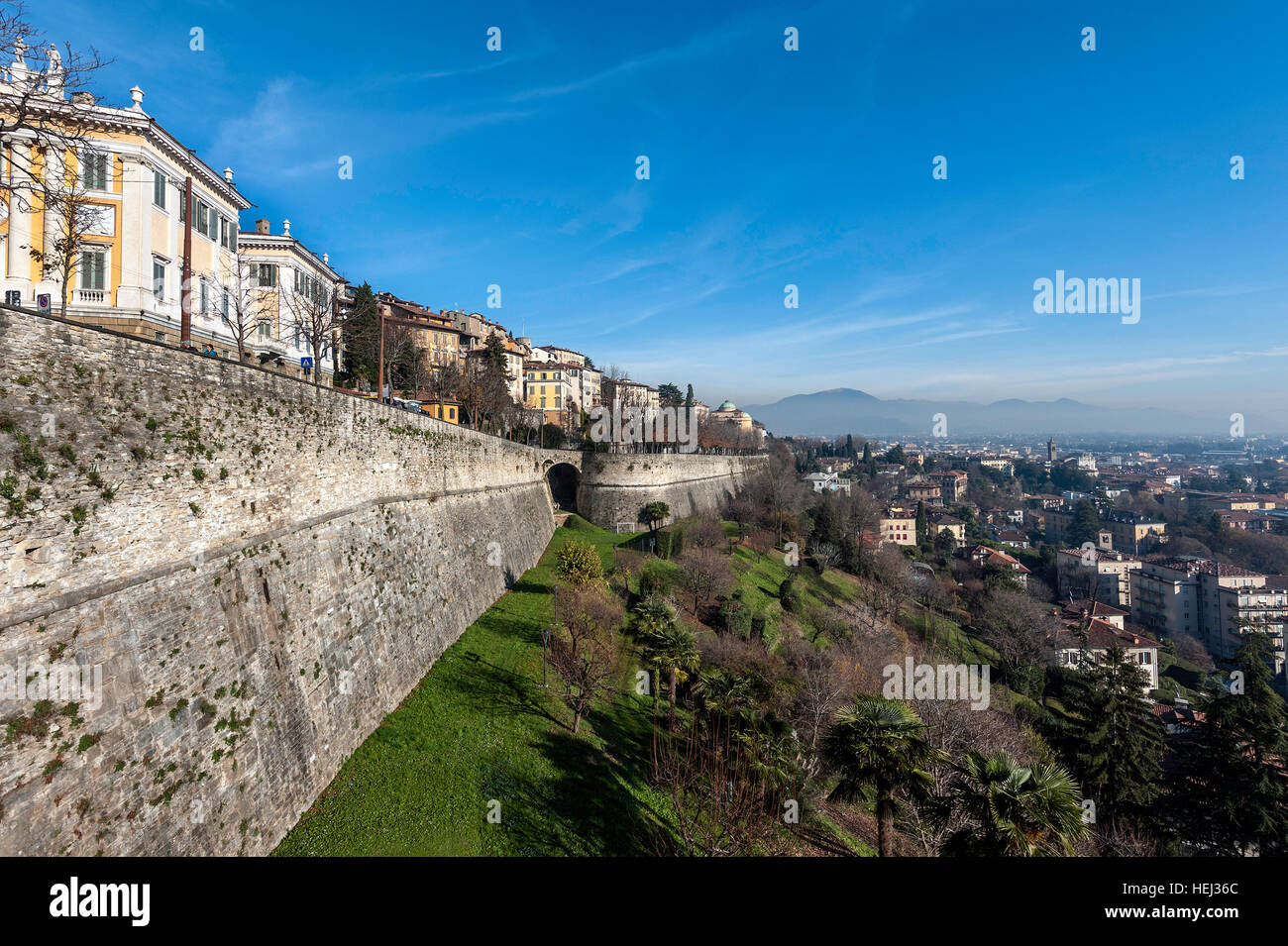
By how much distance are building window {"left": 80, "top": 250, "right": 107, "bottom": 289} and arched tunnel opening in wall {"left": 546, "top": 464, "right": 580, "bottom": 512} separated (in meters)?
31.2

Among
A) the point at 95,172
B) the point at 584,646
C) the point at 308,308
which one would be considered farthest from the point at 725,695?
the point at 308,308

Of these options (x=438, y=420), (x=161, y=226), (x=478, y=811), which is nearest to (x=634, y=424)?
(x=438, y=420)

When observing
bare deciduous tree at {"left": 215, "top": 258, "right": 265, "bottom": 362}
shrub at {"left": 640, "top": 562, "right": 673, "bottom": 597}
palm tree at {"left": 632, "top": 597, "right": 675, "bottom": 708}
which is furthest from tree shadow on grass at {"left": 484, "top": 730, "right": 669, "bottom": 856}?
bare deciduous tree at {"left": 215, "top": 258, "right": 265, "bottom": 362}

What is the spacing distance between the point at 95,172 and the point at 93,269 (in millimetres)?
2813

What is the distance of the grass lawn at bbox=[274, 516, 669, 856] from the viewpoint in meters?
10.5

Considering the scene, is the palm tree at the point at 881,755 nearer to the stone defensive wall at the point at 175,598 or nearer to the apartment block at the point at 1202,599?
the stone defensive wall at the point at 175,598

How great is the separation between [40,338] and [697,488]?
159ft

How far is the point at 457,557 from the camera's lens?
20.7 m

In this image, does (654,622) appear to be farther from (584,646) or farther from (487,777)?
(487,777)

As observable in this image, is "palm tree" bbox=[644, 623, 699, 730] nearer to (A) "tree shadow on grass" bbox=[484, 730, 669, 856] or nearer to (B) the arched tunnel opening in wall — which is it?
(A) "tree shadow on grass" bbox=[484, 730, 669, 856]

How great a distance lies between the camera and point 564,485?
47.7 m

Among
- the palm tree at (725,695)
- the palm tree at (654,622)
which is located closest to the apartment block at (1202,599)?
the palm tree at (725,695)
